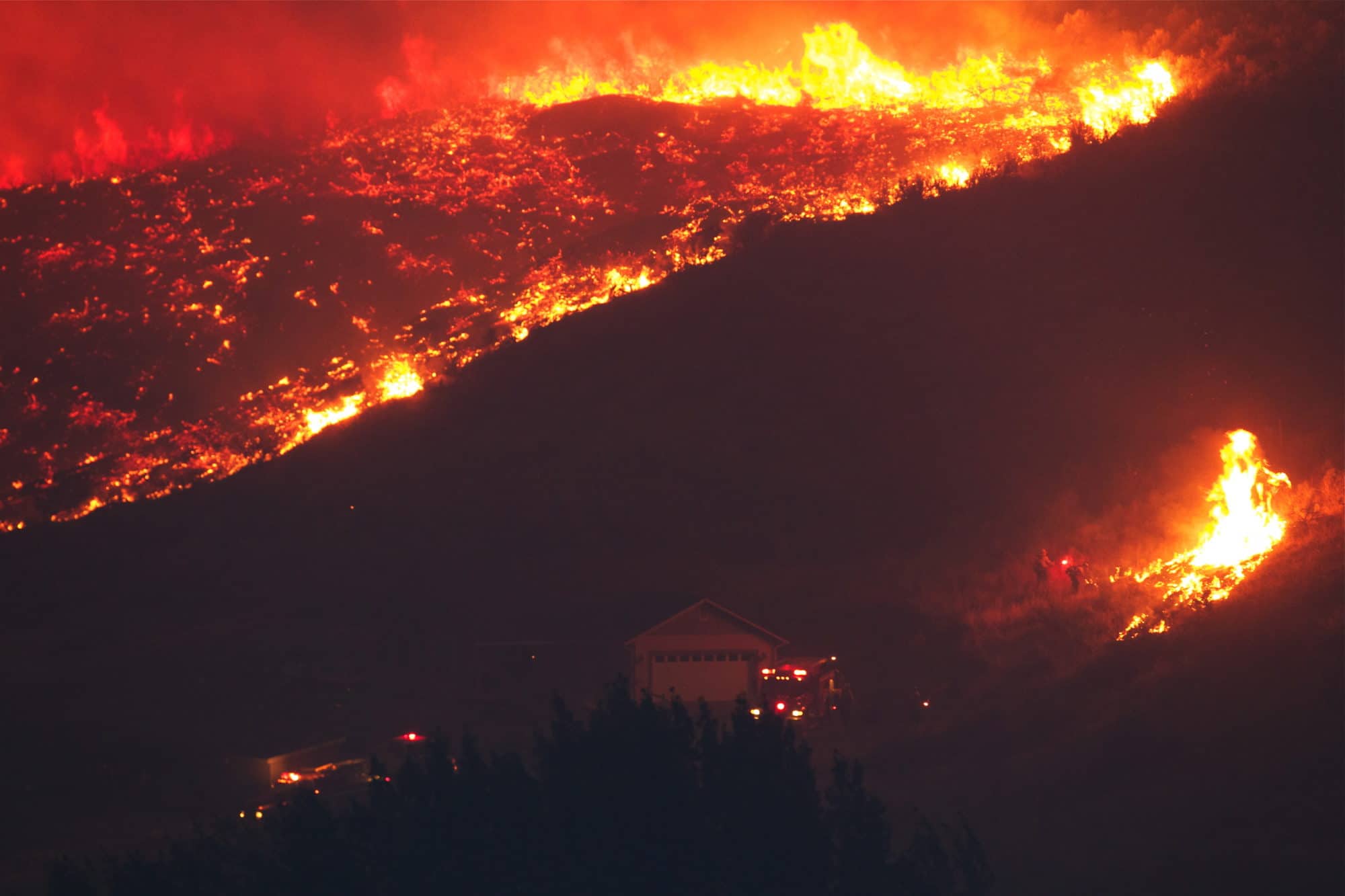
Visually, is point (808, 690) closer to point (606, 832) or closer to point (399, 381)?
point (606, 832)

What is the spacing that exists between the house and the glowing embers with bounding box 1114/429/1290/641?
9.42 m

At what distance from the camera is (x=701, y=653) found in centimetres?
3709

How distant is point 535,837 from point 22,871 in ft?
59.1

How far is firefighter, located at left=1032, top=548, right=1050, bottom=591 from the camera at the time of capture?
43.1 m

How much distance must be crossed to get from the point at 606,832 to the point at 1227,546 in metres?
28.2

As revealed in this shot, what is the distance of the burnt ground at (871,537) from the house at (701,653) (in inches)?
37.3

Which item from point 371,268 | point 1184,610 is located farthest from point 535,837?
point 371,268

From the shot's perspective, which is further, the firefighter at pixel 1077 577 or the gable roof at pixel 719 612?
the firefighter at pixel 1077 577

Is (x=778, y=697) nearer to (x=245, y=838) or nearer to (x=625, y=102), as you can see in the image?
(x=245, y=838)

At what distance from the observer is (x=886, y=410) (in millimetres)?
63406

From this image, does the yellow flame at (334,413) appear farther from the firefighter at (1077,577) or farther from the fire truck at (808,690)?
the firefighter at (1077,577)

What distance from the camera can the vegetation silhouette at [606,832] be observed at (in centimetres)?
1622

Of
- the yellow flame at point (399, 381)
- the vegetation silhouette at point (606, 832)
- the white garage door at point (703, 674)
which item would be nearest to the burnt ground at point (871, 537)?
the white garage door at point (703, 674)

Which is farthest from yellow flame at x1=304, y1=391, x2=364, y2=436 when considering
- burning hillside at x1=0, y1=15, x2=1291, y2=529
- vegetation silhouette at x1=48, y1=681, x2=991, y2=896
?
vegetation silhouette at x1=48, y1=681, x2=991, y2=896
